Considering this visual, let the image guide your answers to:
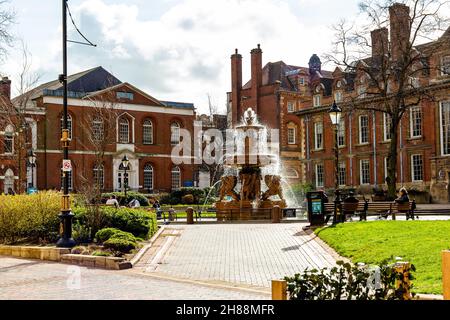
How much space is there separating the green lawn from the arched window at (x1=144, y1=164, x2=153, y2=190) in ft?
148

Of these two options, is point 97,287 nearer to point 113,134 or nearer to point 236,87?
point 113,134

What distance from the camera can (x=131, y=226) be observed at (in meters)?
19.2

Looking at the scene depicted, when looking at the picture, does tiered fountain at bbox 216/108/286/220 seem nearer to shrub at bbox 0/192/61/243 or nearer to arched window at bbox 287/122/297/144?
shrub at bbox 0/192/61/243

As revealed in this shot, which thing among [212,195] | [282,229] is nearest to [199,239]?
[282,229]

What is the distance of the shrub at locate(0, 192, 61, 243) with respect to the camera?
19.1 metres

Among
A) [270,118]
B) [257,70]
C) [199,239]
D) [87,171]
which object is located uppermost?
[257,70]

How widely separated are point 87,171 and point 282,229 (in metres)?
39.6

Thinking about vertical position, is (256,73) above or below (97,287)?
above

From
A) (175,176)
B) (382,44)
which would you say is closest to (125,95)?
(175,176)

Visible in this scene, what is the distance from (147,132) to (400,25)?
106 ft

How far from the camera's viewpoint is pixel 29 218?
19234 mm

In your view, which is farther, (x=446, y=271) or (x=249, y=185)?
(x=249, y=185)

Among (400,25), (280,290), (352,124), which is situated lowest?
(280,290)
